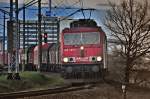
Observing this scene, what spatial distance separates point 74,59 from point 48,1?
757 centimetres

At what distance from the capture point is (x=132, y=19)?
2231 cm

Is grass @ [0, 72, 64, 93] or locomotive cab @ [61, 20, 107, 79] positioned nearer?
grass @ [0, 72, 64, 93]

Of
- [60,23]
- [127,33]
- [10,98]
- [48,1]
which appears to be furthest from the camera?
[60,23]

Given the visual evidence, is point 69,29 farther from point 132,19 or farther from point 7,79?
point 7,79

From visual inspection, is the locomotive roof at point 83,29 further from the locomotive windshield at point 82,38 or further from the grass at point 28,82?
the grass at point 28,82

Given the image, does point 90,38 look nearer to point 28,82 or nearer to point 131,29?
point 131,29

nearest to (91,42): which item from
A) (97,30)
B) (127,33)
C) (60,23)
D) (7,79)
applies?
(97,30)

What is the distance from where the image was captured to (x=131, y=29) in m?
21.9

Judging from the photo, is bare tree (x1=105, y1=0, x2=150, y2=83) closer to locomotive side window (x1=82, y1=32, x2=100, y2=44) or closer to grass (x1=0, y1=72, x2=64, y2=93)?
locomotive side window (x1=82, y1=32, x2=100, y2=44)

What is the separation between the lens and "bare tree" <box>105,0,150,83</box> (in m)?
21.3

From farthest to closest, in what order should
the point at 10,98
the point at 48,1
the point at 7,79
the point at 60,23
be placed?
the point at 60,23 < the point at 48,1 < the point at 7,79 < the point at 10,98

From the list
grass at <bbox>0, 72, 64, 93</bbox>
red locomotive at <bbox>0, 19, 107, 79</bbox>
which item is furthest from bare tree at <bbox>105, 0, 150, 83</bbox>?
grass at <bbox>0, 72, 64, 93</bbox>

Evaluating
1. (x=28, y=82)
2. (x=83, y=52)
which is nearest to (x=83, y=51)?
(x=83, y=52)

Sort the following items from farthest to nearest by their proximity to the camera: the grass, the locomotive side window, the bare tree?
the locomotive side window
the bare tree
the grass
